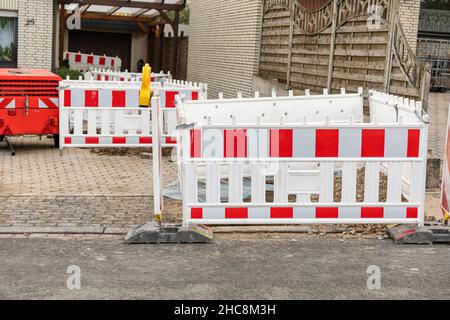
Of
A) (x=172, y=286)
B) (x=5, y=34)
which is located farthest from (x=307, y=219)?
(x=5, y=34)

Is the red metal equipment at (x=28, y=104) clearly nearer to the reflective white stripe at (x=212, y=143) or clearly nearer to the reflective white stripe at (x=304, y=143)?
the reflective white stripe at (x=212, y=143)

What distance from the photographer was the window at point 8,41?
59.6ft

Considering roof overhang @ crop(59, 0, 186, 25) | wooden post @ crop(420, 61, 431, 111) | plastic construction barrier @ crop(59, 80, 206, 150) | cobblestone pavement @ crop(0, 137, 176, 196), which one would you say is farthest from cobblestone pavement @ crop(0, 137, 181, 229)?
roof overhang @ crop(59, 0, 186, 25)

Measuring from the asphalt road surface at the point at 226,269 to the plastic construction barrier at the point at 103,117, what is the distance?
544 centimetres

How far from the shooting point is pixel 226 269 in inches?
236

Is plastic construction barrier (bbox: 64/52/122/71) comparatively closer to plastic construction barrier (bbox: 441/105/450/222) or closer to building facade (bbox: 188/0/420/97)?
building facade (bbox: 188/0/420/97)

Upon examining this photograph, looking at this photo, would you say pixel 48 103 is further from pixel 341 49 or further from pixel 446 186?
pixel 446 186

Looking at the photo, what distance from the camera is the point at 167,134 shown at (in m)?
12.5

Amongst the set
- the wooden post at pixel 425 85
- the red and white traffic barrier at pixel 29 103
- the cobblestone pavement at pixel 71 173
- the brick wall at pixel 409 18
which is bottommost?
the cobblestone pavement at pixel 71 173

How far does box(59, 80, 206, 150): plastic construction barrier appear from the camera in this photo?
12.1 m

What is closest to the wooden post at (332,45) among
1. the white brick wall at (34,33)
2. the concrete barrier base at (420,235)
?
the concrete barrier base at (420,235)

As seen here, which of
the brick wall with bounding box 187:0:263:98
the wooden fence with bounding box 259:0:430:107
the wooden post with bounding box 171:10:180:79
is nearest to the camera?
the wooden fence with bounding box 259:0:430:107

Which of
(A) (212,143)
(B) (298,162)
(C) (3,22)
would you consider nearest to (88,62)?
(C) (3,22)

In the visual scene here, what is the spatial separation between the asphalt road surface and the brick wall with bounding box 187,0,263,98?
13240 millimetres
